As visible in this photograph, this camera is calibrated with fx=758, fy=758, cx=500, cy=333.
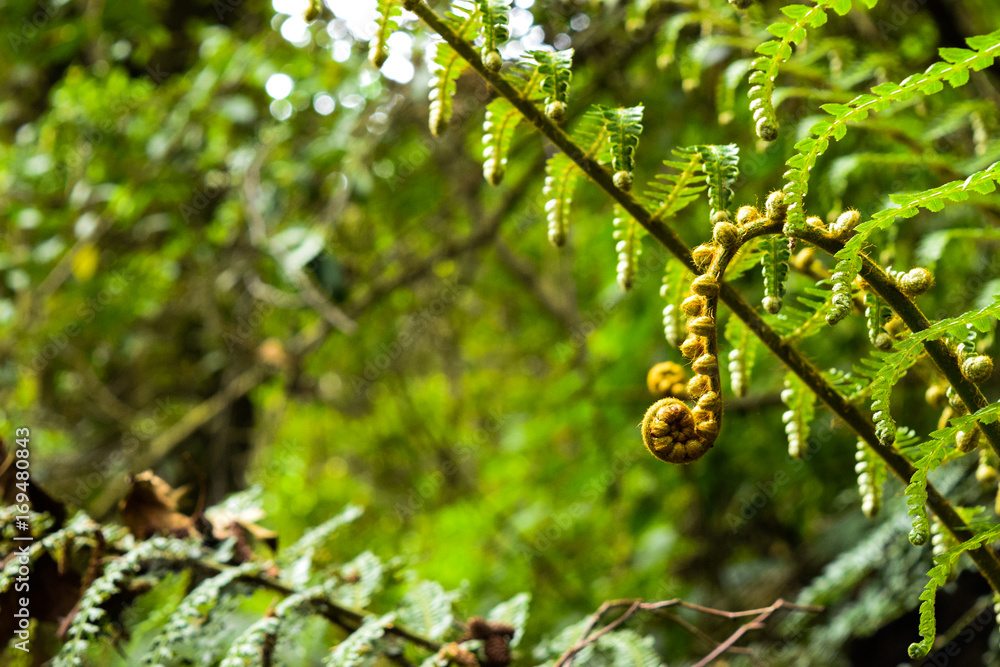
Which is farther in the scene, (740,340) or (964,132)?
(964,132)

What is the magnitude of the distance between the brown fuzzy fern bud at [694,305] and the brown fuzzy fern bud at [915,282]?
159 mm

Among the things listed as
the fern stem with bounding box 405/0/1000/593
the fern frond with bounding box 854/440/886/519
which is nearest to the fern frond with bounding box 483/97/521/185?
the fern stem with bounding box 405/0/1000/593

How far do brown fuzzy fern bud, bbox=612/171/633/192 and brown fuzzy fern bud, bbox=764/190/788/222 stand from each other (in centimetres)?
14

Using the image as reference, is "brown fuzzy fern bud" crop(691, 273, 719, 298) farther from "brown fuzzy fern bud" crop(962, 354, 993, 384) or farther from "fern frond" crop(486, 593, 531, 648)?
"fern frond" crop(486, 593, 531, 648)

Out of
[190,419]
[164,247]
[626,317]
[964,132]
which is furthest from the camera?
[164,247]

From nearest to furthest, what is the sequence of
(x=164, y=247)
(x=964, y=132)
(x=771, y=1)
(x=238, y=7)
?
(x=964, y=132) < (x=771, y=1) < (x=164, y=247) < (x=238, y=7)

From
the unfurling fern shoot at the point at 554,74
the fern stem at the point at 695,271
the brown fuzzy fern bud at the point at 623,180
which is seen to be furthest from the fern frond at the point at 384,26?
the brown fuzzy fern bud at the point at 623,180

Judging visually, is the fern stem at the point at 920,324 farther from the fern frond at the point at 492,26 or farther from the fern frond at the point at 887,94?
the fern frond at the point at 492,26

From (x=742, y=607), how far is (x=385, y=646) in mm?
1245

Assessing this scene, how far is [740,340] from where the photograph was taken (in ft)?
2.52

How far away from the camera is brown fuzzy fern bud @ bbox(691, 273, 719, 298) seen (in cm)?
54

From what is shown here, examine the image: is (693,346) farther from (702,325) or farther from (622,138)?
(622,138)

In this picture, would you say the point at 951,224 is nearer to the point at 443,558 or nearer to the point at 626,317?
the point at 626,317

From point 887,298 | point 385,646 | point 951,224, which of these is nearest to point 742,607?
point 951,224
